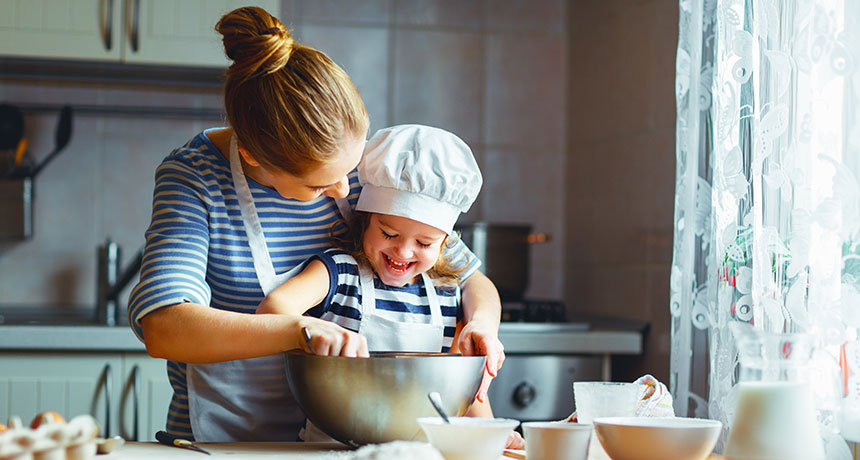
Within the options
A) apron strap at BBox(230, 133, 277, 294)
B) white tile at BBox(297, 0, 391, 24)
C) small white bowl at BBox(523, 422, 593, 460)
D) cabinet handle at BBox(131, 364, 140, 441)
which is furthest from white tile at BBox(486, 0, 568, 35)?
small white bowl at BBox(523, 422, 593, 460)

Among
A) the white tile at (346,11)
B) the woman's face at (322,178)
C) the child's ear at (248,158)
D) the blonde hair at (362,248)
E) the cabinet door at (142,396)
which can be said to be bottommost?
the cabinet door at (142,396)

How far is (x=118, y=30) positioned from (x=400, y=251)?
52.9 inches

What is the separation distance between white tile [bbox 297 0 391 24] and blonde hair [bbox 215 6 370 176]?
155cm

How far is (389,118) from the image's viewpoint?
271 centimetres

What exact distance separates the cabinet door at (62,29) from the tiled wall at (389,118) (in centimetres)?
30

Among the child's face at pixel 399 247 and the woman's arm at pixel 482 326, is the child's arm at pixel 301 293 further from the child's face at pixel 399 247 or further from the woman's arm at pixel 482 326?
the woman's arm at pixel 482 326

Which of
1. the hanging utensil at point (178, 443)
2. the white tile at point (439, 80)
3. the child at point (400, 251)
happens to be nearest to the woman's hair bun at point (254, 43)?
the child at point (400, 251)

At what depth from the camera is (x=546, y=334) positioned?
6.91ft

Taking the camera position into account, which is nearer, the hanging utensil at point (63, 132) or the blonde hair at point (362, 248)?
the blonde hair at point (362, 248)

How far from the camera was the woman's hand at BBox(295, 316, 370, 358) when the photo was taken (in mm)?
956

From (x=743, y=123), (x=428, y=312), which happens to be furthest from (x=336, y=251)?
(x=743, y=123)

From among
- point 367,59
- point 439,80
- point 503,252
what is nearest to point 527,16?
point 439,80

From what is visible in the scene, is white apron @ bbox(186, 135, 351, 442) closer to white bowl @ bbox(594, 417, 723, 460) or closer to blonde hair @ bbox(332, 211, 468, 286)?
blonde hair @ bbox(332, 211, 468, 286)

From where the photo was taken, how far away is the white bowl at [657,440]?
0.92m
